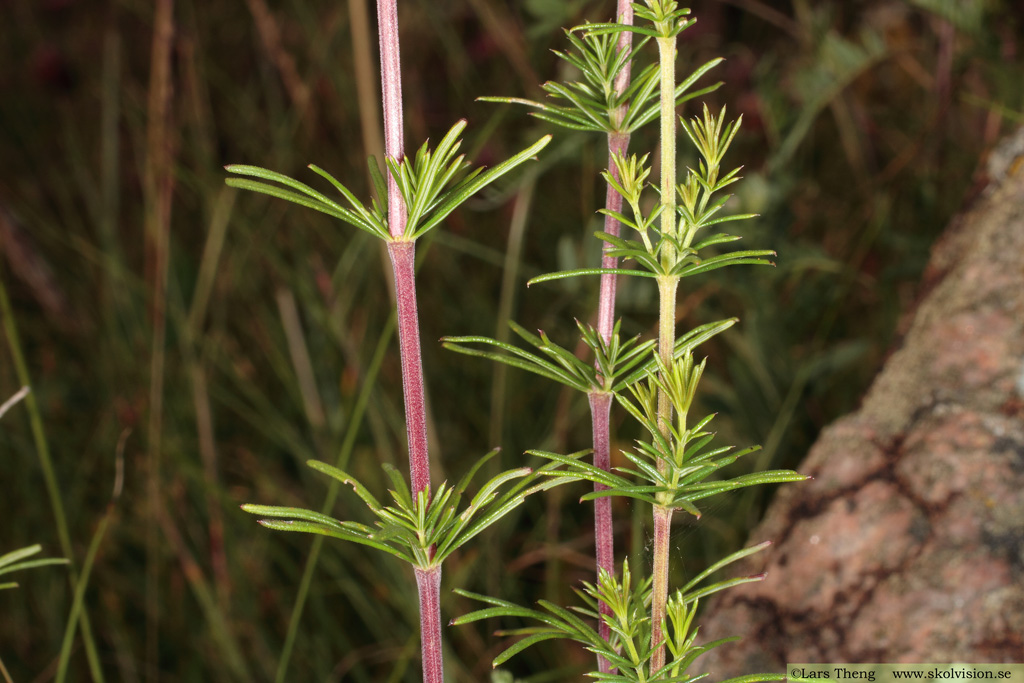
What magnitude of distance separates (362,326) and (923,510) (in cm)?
140

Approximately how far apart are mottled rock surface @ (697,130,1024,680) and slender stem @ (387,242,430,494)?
51cm

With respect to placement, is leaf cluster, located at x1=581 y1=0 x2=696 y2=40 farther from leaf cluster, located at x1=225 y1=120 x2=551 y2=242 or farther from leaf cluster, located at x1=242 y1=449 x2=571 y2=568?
leaf cluster, located at x1=242 y1=449 x2=571 y2=568

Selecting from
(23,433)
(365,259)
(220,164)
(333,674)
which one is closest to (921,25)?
(365,259)

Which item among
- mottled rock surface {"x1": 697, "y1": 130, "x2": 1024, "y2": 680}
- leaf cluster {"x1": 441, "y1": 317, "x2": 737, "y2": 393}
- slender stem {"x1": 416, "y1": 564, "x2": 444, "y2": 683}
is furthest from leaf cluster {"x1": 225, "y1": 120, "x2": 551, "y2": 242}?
mottled rock surface {"x1": 697, "y1": 130, "x2": 1024, "y2": 680}

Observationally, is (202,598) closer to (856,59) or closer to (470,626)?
(470,626)

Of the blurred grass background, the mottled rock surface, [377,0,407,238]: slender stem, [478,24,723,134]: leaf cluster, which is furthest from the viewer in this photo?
the blurred grass background

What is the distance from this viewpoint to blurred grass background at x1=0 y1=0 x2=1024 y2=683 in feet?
5.10

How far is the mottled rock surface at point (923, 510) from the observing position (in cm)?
87

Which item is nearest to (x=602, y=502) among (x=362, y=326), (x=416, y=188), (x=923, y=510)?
(x=416, y=188)

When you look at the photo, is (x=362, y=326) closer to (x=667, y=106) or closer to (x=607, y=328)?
(x=607, y=328)

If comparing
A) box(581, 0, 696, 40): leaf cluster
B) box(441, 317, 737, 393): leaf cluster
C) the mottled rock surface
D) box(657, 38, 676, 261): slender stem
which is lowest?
the mottled rock surface

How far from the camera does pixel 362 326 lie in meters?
2.06

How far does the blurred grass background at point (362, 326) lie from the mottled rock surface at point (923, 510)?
0.39 feet

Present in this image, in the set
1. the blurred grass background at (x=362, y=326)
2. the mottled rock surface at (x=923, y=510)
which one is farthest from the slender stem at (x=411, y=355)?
→ the mottled rock surface at (x=923, y=510)
